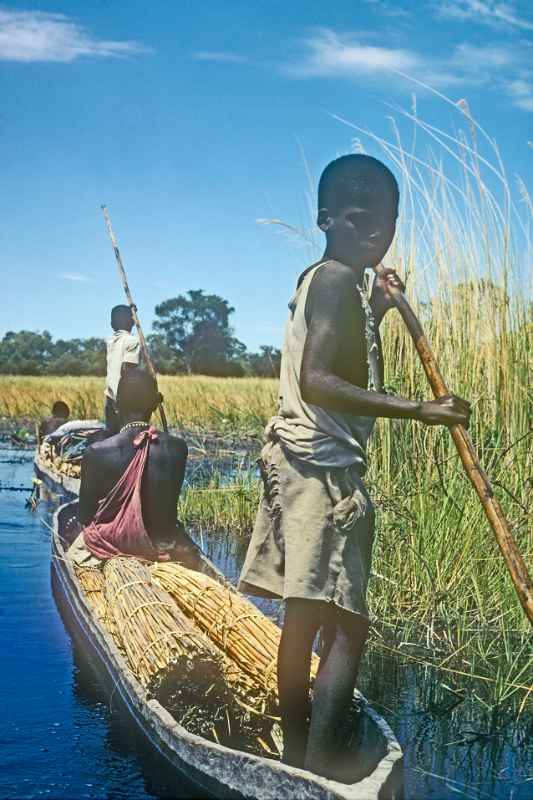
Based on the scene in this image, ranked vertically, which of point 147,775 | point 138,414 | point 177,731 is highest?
point 138,414

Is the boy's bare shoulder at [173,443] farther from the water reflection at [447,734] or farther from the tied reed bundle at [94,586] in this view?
the water reflection at [447,734]

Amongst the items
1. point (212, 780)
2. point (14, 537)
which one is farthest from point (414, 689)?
point (14, 537)

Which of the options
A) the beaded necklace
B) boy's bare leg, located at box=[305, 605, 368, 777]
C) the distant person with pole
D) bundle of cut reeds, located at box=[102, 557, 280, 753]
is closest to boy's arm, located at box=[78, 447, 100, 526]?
the beaded necklace

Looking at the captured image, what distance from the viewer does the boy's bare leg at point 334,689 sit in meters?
2.79

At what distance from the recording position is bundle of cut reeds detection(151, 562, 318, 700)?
3.95m

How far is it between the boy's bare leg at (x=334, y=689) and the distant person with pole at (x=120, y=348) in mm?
5347

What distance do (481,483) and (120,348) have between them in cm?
573

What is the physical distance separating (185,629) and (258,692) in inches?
14.6

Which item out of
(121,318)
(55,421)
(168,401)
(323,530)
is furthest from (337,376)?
(168,401)

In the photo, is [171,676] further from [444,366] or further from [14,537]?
[14,537]

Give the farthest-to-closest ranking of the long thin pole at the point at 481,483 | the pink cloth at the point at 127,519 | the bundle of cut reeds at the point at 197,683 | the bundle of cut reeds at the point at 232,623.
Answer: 1. the pink cloth at the point at 127,519
2. the bundle of cut reeds at the point at 232,623
3. the bundle of cut reeds at the point at 197,683
4. the long thin pole at the point at 481,483

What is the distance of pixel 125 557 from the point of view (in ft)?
16.3

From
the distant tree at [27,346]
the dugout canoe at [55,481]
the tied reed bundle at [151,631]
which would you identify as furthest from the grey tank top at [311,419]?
the distant tree at [27,346]

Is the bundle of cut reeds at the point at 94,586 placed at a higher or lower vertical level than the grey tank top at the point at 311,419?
lower
